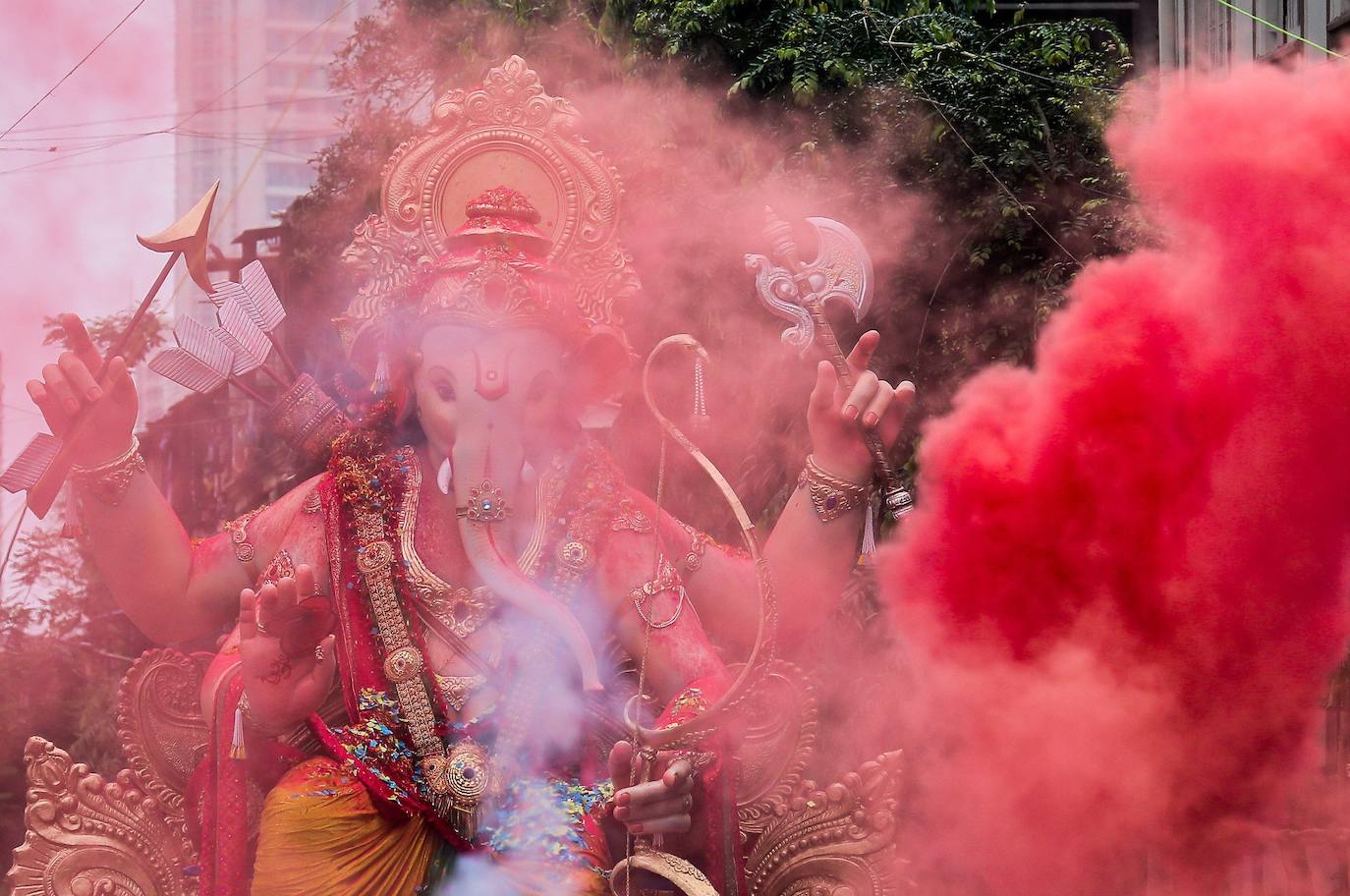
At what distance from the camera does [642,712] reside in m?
4.27

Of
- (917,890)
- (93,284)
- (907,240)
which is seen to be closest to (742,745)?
(917,890)

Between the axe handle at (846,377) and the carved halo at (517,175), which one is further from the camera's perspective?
the carved halo at (517,175)

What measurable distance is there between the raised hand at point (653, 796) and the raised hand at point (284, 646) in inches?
32.8

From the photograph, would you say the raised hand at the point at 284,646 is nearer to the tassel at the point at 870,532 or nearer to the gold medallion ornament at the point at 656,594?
the gold medallion ornament at the point at 656,594

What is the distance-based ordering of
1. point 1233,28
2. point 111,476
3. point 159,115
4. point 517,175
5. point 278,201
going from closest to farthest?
1. point 111,476
2. point 517,175
3. point 159,115
4. point 278,201
5. point 1233,28

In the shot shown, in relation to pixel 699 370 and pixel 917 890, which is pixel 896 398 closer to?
pixel 699 370

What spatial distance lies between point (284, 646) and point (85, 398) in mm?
844

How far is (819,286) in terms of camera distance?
4.40 m

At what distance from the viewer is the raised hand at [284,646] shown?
12.8 feet

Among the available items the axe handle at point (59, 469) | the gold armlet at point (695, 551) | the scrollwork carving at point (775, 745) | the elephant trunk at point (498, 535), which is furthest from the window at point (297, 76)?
the scrollwork carving at point (775, 745)

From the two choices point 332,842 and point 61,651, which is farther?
point 61,651

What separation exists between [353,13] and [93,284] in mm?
1294

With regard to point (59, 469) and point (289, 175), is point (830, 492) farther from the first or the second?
point (289, 175)

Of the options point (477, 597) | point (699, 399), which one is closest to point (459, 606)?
point (477, 597)
